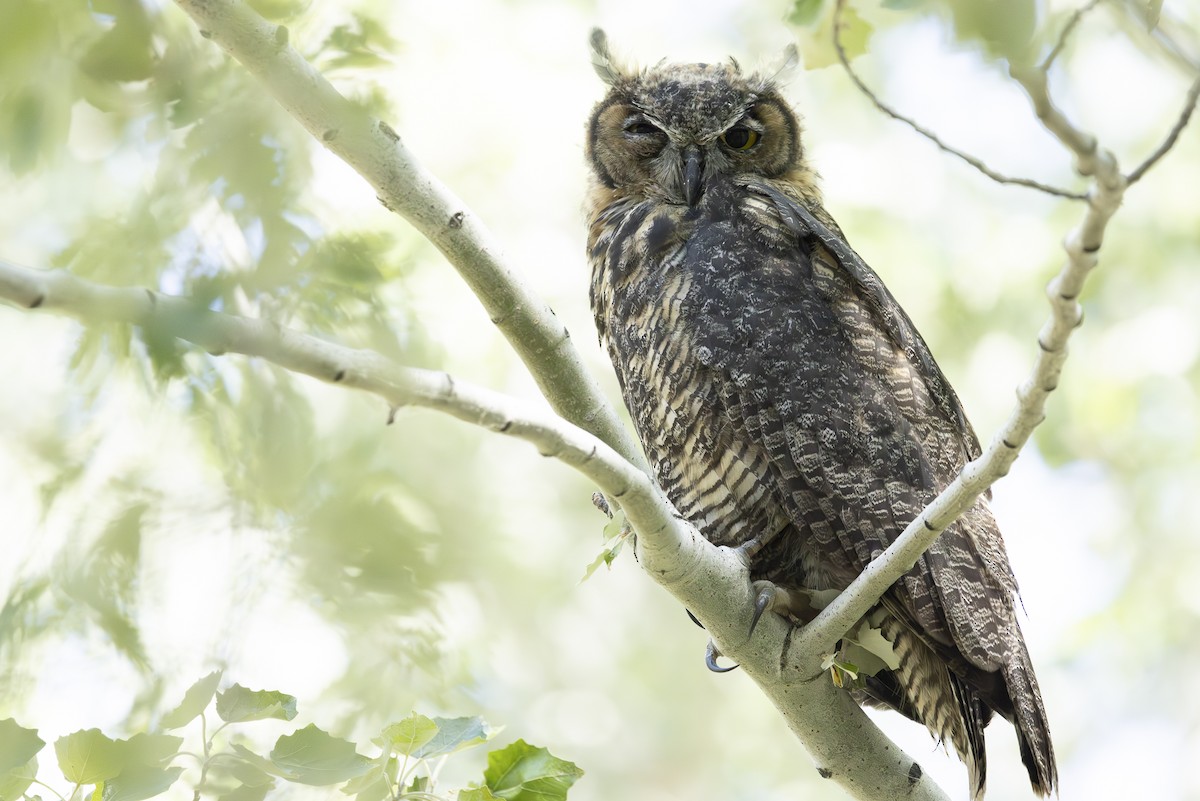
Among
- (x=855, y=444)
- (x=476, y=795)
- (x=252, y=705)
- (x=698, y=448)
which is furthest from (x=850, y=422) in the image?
(x=252, y=705)

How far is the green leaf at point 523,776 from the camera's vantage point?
194 cm

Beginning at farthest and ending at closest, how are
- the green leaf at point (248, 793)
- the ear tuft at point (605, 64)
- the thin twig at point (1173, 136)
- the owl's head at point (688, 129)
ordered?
the ear tuft at point (605, 64)
the owl's head at point (688, 129)
the green leaf at point (248, 793)
the thin twig at point (1173, 136)

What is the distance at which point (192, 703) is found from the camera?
155cm

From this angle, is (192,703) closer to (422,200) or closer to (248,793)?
(248,793)

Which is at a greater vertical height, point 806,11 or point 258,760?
point 806,11

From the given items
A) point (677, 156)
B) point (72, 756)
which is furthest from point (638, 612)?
point (72, 756)

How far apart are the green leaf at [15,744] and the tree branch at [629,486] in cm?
64

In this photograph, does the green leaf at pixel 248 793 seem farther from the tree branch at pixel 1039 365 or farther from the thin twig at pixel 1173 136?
the thin twig at pixel 1173 136

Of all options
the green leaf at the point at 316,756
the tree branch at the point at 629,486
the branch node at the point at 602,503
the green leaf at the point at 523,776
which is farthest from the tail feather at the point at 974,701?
the green leaf at the point at 316,756

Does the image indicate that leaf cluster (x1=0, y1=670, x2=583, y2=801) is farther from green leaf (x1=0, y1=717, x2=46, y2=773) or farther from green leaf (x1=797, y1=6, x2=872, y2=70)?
green leaf (x1=797, y1=6, x2=872, y2=70)

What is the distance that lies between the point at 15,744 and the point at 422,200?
3.94 ft

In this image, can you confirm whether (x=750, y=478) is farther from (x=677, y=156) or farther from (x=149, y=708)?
(x=149, y=708)

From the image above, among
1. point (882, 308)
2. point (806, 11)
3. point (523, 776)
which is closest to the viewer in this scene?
point (523, 776)

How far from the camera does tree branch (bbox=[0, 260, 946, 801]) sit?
3.86 feet
